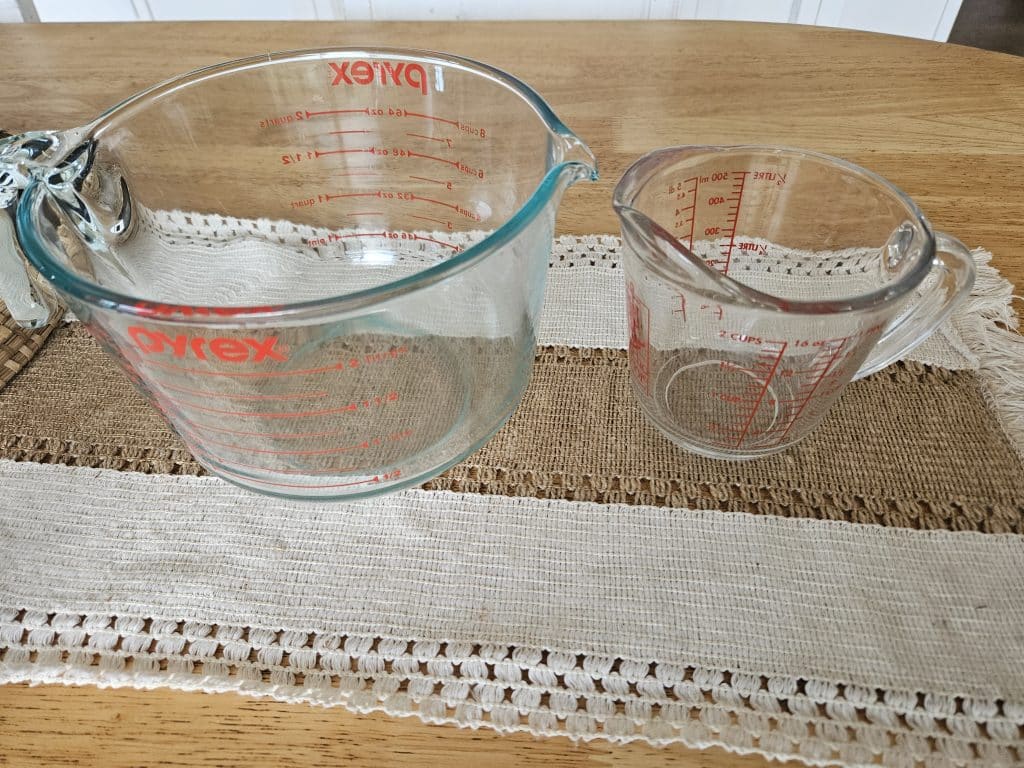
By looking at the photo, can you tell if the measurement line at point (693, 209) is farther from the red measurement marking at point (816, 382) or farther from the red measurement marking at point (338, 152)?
the red measurement marking at point (338, 152)

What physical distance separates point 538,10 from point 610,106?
2.85 feet

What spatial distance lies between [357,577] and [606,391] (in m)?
0.26

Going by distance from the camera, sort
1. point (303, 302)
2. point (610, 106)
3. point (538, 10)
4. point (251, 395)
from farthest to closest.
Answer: point (538, 10) → point (610, 106) → point (251, 395) → point (303, 302)

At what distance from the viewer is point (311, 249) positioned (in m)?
0.82

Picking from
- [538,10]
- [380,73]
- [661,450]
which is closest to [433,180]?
[380,73]

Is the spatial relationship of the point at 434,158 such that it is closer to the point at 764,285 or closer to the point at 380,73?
the point at 380,73

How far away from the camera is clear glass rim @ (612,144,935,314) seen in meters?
0.46

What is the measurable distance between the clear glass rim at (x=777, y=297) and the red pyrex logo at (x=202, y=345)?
26cm

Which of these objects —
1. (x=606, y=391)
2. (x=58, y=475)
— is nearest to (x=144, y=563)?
(x=58, y=475)

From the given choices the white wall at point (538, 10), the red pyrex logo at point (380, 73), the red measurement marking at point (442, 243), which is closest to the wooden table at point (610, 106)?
the red measurement marking at point (442, 243)

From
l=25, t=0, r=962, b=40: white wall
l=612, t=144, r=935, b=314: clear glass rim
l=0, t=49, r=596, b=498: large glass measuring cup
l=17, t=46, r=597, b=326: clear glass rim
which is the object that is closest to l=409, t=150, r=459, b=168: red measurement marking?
l=0, t=49, r=596, b=498: large glass measuring cup

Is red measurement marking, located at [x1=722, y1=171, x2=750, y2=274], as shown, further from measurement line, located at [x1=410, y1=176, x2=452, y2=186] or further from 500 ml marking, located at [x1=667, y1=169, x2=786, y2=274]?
measurement line, located at [x1=410, y1=176, x2=452, y2=186]

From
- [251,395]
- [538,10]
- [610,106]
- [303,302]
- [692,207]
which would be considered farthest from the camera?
[538,10]

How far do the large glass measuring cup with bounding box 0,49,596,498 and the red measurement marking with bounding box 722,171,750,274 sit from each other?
19cm
